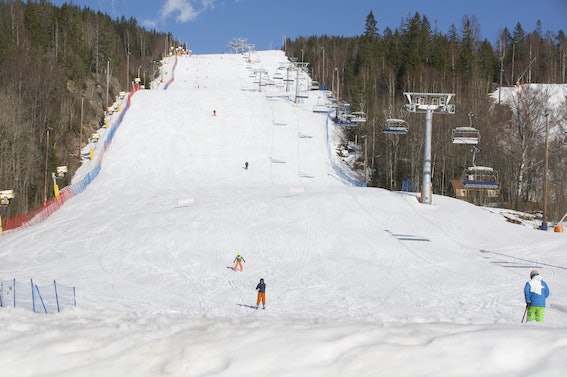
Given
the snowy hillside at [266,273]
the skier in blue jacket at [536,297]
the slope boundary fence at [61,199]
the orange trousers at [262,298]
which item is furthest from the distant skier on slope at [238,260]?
the slope boundary fence at [61,199]

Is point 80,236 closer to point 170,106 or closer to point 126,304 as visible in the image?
point 126,304

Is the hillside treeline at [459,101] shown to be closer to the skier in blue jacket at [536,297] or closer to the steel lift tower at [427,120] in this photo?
the steel lift tower at [427,120]

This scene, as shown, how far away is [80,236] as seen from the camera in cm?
2344

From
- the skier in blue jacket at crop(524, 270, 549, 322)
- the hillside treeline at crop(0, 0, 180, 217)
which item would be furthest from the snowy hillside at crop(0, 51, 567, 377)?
the hillside treeline at crop(0, 0, 180, 217)

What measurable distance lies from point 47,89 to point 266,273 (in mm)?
41468

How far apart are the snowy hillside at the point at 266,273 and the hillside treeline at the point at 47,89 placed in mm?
6204

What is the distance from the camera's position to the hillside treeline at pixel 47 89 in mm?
41031

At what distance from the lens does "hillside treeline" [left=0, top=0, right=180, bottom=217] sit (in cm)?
4103

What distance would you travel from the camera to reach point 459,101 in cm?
5722

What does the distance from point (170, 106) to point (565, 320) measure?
1954 inches

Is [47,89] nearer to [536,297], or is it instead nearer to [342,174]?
[342,174]

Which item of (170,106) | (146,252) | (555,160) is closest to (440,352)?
(146,252)

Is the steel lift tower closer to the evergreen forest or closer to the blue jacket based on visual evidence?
the evergreen forest

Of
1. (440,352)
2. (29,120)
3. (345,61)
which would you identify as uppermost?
(345,61)
